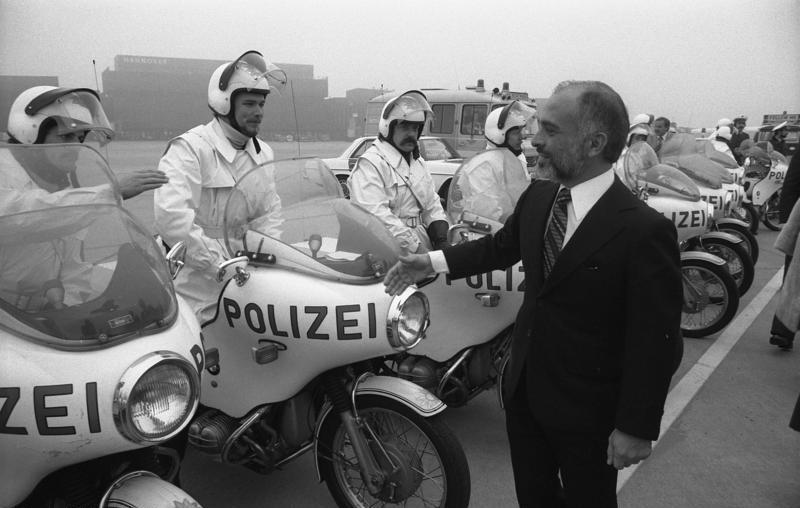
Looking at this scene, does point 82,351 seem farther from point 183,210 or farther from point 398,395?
point 183,210

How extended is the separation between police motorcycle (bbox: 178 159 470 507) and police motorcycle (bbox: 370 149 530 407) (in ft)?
2.65

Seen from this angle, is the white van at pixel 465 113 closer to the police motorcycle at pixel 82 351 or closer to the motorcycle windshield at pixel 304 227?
the motorcycle windshield at pixel 304 227

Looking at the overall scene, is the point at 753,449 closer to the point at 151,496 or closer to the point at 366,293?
the point at 366,293

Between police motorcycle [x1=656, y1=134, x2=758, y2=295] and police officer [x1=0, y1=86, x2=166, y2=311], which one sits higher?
police officer [x1=0, y1=86, x2=166, y2=311]

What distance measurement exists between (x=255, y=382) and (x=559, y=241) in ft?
4.88

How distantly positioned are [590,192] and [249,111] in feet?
6.99

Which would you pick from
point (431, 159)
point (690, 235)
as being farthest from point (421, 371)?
point (431, 159)

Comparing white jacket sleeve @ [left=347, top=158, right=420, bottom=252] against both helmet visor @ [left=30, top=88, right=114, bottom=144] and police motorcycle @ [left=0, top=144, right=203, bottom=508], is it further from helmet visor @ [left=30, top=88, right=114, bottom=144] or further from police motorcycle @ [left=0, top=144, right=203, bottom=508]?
police motorcycle @ [left=0, top=144, right=203, bottom=508]

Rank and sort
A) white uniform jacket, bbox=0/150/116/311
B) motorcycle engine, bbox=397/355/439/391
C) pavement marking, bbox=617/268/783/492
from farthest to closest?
pavement marking, bbox=617/268/783/492, motorcycle engine, bbox=397/355/439/391, white uniform jacket, bbox=0/150/116/311

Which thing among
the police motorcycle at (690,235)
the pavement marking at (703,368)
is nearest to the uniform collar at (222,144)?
the pavement marking at (703,368)

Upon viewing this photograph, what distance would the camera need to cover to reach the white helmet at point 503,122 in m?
4.02

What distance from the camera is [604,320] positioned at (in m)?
1.74

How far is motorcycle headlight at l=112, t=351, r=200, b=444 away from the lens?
5.20 feet

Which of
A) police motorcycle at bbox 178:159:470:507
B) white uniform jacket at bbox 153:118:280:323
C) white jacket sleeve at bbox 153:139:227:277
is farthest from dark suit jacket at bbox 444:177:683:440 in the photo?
white jacket sleeve at bbox 153:139:227:277
